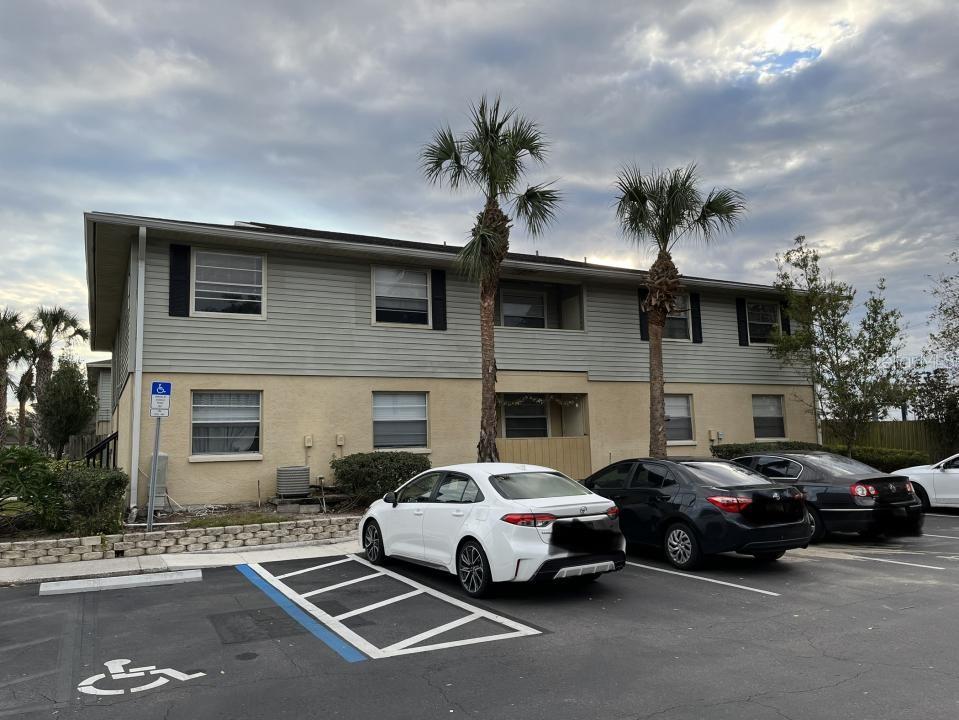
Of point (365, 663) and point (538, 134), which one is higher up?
point (538, 134)

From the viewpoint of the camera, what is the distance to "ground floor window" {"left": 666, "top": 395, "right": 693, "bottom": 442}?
19.1 m

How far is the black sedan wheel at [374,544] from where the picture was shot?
9.64m

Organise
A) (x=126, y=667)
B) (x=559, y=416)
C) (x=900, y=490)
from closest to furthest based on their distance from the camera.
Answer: (x=126, y=667), (x=900, y=490), (x=559, y=416)

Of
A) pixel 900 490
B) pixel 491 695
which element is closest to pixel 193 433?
pixel 491 695

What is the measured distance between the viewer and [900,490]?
10742mm

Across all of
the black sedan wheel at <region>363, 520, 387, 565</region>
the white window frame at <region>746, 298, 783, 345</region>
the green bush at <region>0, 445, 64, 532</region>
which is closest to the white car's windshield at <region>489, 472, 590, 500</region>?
the black sedan wheel at <region>363, 520, 387, 565</region>

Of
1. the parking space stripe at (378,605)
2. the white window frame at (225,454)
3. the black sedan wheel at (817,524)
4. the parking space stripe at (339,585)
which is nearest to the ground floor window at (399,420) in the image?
the white window frame at (225,454)

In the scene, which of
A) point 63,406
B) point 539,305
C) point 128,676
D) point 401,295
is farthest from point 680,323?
point 63,406

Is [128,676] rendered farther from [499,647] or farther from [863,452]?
[863,452]

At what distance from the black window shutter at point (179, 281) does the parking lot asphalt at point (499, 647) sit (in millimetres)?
6105

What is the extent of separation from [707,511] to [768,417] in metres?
13.3

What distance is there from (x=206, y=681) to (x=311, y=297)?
34.4 feet

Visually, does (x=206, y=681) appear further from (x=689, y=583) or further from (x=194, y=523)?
(x=194, y=523)

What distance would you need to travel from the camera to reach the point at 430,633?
6410 millimetres
